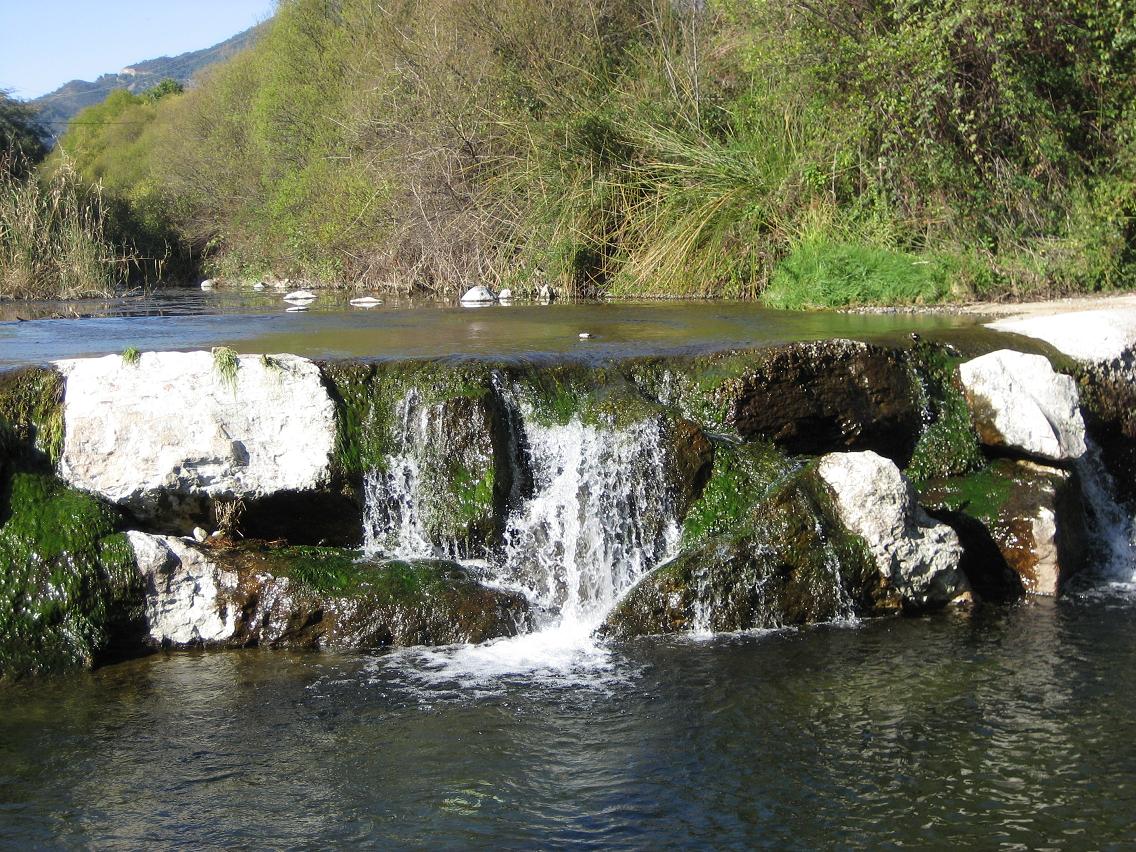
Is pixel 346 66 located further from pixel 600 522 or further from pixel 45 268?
pixel 600 522

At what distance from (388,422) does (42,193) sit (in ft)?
44.5

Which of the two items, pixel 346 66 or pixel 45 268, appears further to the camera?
pixel 346 66

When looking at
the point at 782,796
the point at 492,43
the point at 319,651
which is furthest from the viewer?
the point at 492,43

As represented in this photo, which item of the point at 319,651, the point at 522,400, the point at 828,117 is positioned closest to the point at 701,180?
the point at 828,117

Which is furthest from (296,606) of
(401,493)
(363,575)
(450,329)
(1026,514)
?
(450,329)

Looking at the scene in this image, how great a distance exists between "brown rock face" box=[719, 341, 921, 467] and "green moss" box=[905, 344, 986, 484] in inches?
3.4

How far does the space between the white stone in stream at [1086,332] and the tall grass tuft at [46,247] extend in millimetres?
12792

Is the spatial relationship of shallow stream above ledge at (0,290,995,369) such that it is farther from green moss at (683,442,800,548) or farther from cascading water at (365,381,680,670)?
green moss at (683,442,800,548)

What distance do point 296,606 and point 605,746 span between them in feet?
7.32

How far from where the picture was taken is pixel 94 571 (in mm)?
6359

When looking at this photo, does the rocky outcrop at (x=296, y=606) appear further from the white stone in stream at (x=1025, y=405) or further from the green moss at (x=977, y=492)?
the white stone in stream at (x=1025, y=405)

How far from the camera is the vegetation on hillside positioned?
11.6m

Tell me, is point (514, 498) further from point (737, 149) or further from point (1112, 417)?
point (737, 149)

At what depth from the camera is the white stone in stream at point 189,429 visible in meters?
6.82
